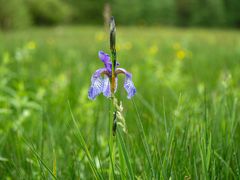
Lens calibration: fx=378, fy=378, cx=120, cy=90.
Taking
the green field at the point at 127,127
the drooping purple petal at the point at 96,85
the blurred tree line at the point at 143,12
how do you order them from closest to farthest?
the drooping purple petal at the point at 96,85 < the green field at the point at 127,127 < the blurred tree line at the point at 143,12

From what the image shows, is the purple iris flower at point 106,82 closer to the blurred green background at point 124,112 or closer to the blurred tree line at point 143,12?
the blurred green background at point 124,112

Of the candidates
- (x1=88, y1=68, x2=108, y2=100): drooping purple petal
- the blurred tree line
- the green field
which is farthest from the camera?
the blurred tree line

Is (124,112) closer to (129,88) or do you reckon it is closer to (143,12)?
(129,88)

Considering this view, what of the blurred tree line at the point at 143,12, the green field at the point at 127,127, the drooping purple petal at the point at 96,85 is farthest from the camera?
the blurred tree line at the point at 143,12

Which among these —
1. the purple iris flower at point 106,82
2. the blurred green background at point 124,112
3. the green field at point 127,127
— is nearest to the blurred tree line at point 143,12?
the blurred green background at point 124,112

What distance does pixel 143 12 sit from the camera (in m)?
28.8

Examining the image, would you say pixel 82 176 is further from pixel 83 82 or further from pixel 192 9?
pixel 192 9

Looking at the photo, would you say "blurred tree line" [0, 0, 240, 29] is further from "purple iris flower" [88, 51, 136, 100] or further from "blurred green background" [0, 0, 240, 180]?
"purple iris flower" [88, 51, 136, 100]

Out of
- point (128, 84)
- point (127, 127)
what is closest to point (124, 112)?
point (127, 127)

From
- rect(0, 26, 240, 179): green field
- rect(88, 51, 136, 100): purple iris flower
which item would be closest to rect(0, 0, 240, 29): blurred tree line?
rect(0, 26, 240, 179): green field

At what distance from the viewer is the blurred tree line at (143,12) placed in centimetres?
2596

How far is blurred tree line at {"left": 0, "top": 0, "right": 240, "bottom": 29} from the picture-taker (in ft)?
85.2

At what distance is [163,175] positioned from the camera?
3.14 feet

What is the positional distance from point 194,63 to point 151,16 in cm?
2443
